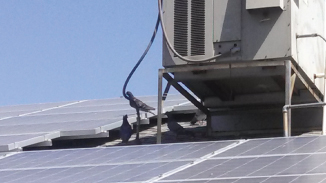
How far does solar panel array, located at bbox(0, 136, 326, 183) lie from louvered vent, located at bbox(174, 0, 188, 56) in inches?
69.7

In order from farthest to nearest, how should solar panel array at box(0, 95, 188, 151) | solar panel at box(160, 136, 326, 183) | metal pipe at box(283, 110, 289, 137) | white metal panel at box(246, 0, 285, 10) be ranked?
solar panel array at box(0, 95, 188, 151) → white metal panel at box(246, 0, 285, 10) → metal pipe at box(283, 110, 289, 137) → solar panel at box(160, 136, 326, 183)

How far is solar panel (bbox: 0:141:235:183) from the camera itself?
9.73 m

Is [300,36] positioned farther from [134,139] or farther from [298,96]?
[134,139]

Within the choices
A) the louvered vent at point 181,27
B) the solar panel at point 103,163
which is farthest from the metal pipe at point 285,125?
the louvered vent at point 181,27

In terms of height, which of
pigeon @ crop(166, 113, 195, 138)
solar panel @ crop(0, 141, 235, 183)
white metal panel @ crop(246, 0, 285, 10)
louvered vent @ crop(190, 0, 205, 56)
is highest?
white metal panel @ crop(246, 0, 285, 10)

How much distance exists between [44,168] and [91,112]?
590 centimetres

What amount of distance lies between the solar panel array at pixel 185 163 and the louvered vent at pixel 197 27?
1.75 metres

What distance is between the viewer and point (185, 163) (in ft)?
32.4

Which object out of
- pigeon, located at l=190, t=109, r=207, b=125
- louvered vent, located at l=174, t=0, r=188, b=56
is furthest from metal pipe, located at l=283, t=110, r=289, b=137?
pigeon, located at l=190, t=109, r=207, b=125

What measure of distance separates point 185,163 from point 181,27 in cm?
309

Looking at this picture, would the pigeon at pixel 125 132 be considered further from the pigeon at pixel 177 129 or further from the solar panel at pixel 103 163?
the solar panel at pixel 103 163

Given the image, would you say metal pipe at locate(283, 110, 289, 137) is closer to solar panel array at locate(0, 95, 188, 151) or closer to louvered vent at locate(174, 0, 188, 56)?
louvered vent at locate(174, 0, 188, 56)

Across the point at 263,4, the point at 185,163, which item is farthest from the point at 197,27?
the point at 185,163

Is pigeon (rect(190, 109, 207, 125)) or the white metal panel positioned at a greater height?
the white metal panel
